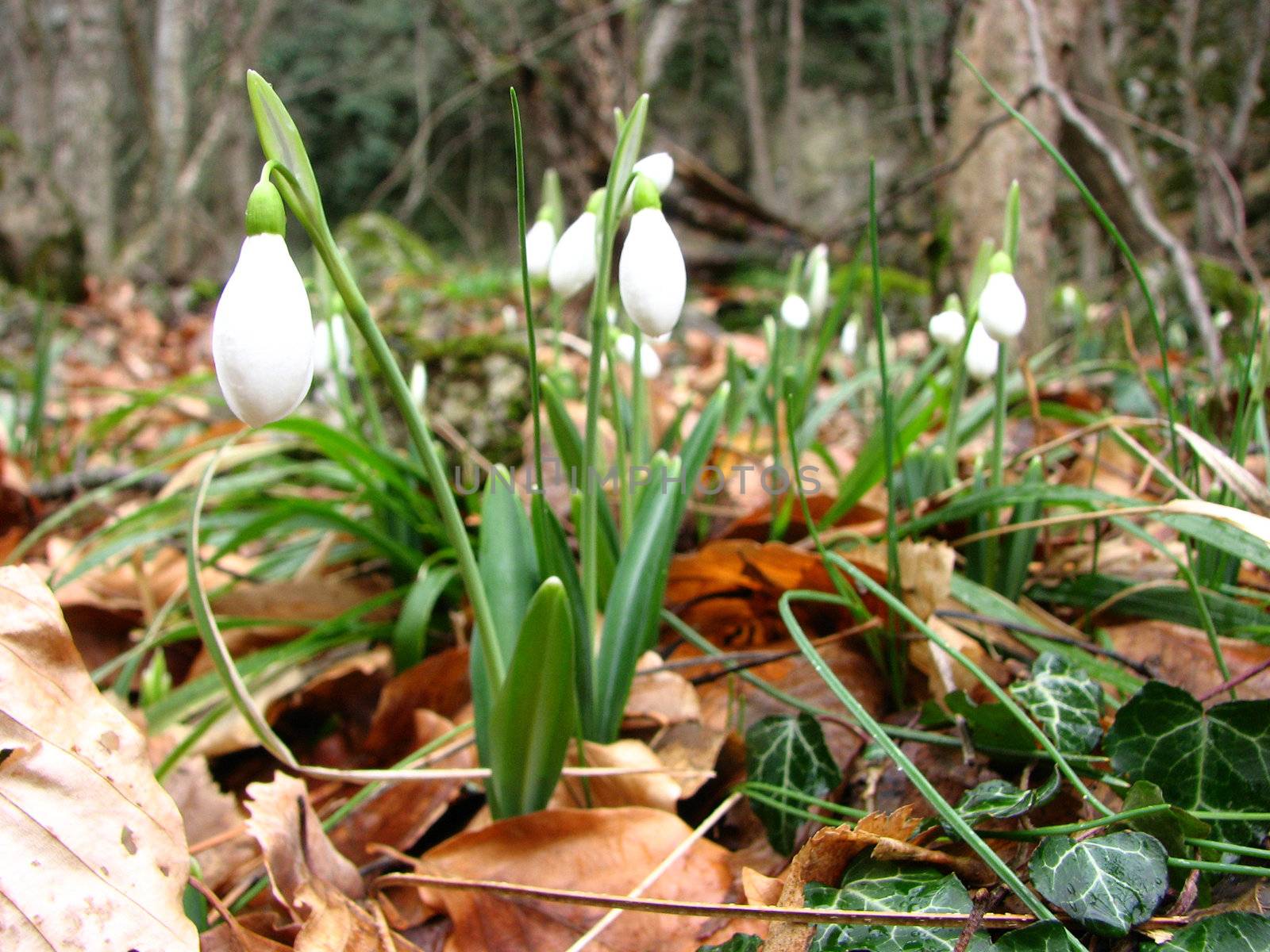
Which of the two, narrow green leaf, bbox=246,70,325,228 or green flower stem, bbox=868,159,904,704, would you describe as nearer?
narrow green leaf, bbox=246,70,325,228

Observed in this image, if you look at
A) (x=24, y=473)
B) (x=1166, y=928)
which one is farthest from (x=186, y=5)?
(x=1166, y=928)

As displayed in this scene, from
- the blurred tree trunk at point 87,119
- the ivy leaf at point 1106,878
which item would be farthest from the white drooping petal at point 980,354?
the blurred tree trunk at point 87,119

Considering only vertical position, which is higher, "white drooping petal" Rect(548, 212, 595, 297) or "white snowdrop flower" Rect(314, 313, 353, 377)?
"white drooping petal" Rect(548, 212, 595, 297)

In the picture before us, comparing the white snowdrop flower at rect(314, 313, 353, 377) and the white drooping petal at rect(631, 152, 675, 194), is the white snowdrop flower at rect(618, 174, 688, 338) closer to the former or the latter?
the white drooping petal at rect(631, 152, 675, 194)

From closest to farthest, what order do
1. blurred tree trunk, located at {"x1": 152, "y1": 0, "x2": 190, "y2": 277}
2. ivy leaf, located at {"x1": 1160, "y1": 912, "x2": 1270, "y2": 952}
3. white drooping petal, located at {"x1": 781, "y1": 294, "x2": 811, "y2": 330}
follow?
ivy leaf, located at {"x1": 1160, "y1": 912, "x2": 1270, "y2": 952}
white drooping petal, located at {"x1": 781, "y1": 294, "x2": 811, "y2": 330}
blurred tree trunk, located at {"x1": 152, "y1": 0, "x2": 190, "y2": 277}

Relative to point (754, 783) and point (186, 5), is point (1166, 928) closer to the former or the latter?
point (754, 783)

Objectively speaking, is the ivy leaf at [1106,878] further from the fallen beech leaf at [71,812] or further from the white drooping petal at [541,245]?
the white drooping petal at [541,245]

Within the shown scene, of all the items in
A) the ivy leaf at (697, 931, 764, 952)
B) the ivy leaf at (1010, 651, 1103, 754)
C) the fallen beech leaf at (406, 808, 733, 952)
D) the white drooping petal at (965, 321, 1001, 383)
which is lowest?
the fallen beech leaf at (406, 808, 733, 952)

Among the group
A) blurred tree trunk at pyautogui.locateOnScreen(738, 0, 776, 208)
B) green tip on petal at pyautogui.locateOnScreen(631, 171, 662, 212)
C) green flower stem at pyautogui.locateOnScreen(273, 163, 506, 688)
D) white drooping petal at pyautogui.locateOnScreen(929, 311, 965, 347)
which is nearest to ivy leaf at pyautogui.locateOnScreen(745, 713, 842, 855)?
green flower stem at pyautogui.locateOnScreen(273, 163, 506, 688)
